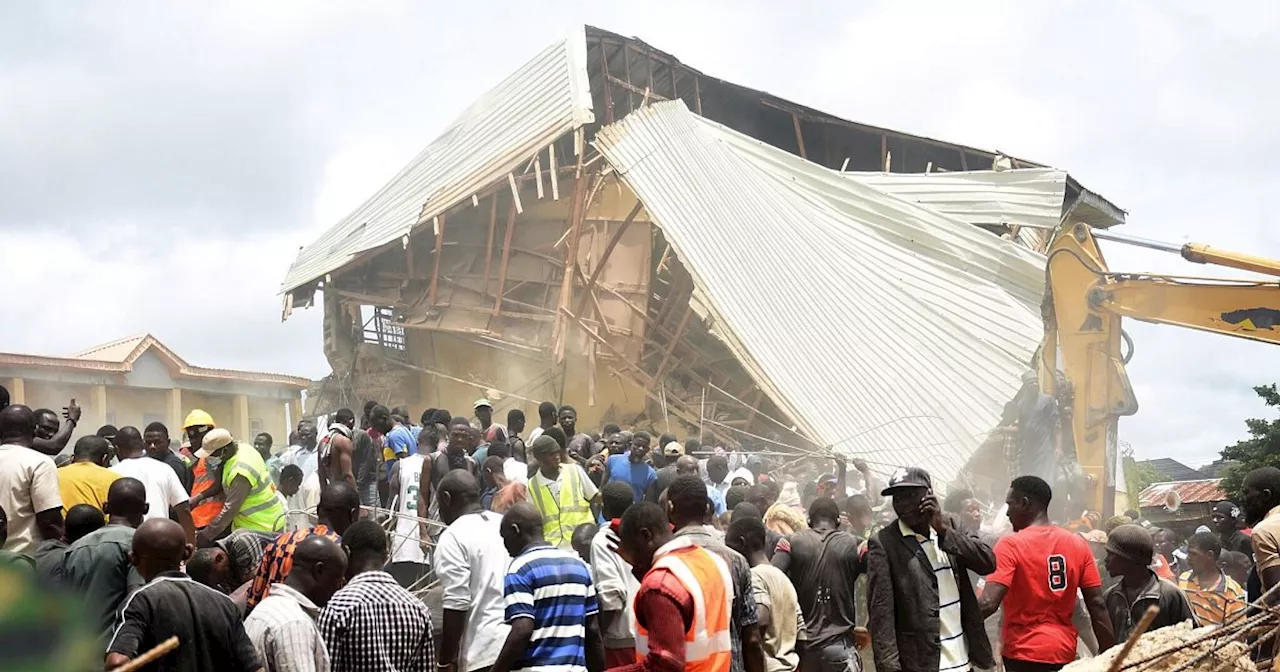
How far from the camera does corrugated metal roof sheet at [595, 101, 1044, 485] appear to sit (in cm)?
1659

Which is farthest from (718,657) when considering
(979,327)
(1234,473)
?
(1234,473)

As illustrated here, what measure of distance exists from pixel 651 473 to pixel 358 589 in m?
5.10

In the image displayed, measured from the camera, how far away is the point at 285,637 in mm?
4621

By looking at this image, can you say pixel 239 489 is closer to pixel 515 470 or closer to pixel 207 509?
pixel 207 509

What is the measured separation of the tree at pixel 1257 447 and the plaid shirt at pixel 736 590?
18.1 m

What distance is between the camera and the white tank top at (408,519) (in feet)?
30.7

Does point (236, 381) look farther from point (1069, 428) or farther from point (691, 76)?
point (1069, 428)

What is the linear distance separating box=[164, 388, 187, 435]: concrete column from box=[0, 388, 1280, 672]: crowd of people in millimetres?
11970

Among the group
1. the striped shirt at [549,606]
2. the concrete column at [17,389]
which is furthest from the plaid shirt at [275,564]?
the concrete column at [17,389]

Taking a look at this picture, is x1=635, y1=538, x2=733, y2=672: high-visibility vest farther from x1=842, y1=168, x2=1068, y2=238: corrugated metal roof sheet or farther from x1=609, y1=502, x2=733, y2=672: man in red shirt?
x1=842, y1=168, x2=1068, y2=238: corrugated metal roof sheet

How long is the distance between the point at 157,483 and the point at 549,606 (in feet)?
10.4

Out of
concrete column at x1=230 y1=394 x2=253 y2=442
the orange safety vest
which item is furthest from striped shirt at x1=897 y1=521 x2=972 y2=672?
concrete column at x1=230 y1=394 x2=253 y2=442


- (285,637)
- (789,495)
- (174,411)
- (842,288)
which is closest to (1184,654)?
(285,637)

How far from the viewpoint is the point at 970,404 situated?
17.8 meters
